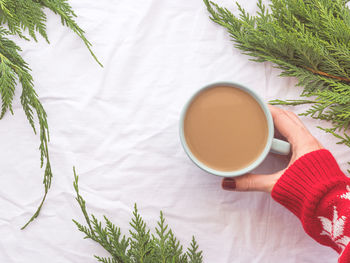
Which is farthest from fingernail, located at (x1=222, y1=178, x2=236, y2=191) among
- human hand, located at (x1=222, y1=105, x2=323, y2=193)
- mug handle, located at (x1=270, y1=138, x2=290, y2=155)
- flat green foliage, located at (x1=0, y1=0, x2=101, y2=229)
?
flat green foliage, located at (x1=0, y1=0, x2=101, y2=229)

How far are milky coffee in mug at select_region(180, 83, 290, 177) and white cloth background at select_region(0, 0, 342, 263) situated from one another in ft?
0.23

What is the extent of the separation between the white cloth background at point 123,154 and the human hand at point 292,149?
1.9 inches

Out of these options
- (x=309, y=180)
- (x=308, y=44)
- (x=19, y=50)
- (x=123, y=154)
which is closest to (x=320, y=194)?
(x=309, y=180)

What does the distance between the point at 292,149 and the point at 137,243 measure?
0.37 meters

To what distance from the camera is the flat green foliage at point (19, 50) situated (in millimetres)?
710

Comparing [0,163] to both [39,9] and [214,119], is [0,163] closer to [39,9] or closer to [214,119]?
[39,9]

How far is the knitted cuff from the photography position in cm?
67

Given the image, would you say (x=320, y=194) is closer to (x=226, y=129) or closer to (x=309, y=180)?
(x=309, y=180)

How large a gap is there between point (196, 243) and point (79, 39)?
50 cm

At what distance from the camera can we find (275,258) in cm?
75

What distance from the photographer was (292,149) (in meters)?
0.72

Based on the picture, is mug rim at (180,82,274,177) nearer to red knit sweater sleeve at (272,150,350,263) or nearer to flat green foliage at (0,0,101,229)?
red knit sweater sleeve at (272,150,350,263)

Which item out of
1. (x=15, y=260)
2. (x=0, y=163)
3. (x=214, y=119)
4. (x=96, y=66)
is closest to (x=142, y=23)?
(x=96, y=66)

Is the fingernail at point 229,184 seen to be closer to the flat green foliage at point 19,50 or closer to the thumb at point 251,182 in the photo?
the thumb at point 251,182
